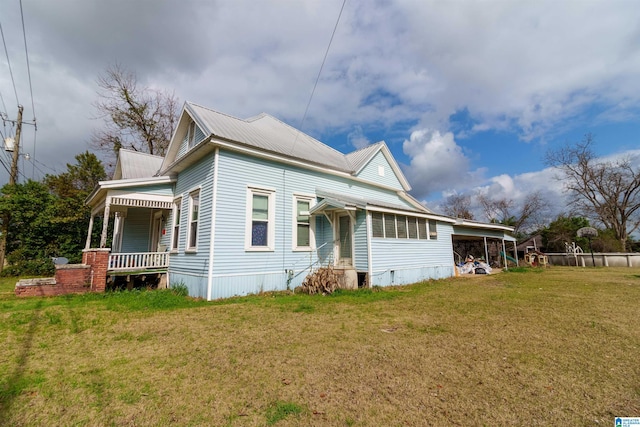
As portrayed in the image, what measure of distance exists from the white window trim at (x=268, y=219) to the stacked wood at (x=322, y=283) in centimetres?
172

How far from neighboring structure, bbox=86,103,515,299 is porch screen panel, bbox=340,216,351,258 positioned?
40mm

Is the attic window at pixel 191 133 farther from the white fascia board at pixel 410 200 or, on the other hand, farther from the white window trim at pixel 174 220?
the white fascia board at pixel 410 200

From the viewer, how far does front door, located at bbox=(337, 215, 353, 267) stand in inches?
437

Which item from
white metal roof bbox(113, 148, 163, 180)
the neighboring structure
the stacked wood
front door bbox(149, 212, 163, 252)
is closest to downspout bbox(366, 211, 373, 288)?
the neighboring structure

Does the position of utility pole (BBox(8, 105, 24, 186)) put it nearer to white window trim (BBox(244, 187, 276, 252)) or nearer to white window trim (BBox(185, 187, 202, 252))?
white window trim (BBox(185, 187, 202, 252))

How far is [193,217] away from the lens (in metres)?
10.1

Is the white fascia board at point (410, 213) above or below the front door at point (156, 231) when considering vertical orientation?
above

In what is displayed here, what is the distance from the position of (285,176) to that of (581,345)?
8.91 metres

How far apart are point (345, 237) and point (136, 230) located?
9.99m

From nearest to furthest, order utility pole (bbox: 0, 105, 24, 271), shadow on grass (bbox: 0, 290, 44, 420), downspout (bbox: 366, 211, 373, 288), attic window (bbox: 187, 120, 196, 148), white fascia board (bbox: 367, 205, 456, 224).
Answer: shadow on grass (bbox: 0, 290, 44, 420) < downspout (bbox: 366, 211, 373, 288) < white fascia board (bbox: 367, 205, 456, 224) < attic window (bbox: 187, 120, 196, 148) < utility pole (bbox: 0, 105, 24, 271)

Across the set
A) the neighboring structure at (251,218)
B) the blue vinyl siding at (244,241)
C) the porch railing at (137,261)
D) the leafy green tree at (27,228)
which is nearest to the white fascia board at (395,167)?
the neighboring structure at (251,218)

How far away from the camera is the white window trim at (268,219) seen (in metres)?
9.38

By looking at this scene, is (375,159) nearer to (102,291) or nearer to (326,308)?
(326,308)

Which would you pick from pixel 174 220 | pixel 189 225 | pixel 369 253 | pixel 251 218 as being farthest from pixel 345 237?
pixel 174 220
